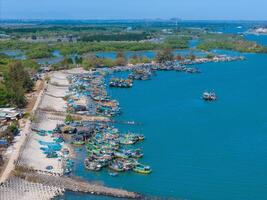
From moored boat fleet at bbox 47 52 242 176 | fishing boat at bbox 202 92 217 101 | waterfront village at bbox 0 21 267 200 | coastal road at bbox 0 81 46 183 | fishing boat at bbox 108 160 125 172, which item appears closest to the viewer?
waterfront village at bbox 0 21 267 200

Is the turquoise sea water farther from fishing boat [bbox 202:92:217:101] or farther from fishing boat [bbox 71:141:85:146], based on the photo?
fishing boat [bbox 71:141:85:146]

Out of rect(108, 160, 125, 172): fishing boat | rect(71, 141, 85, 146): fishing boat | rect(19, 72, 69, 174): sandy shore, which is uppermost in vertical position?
rect(19, 72, 69, 174): sandy shore

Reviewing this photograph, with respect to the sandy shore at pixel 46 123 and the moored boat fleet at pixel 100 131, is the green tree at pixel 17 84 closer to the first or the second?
the sandy shore at pixel 46 123

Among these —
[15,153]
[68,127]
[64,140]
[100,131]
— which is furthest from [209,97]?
[15,153]

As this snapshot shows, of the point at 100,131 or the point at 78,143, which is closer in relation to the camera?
the point at 78,143

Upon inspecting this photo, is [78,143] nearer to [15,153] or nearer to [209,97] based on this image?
[15,153]

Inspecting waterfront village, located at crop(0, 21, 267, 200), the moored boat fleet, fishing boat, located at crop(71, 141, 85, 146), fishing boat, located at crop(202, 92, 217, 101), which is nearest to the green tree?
waterfront village, located at crop(0, 21, 267, 200)

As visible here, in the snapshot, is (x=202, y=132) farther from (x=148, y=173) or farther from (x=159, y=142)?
(x=148, y=173)

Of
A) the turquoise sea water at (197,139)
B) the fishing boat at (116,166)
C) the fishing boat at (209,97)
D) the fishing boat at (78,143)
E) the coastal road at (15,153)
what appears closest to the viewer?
the coastal road at (15,153)

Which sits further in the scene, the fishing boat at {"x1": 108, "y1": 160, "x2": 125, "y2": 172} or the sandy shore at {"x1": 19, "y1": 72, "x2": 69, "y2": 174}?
the sandy shore at {"x1": 19, "y1": 72, "x2": 69, "y2": 174}

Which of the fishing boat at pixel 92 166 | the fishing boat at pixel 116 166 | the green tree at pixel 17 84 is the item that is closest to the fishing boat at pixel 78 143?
the fishing boat at pixel 92 166
